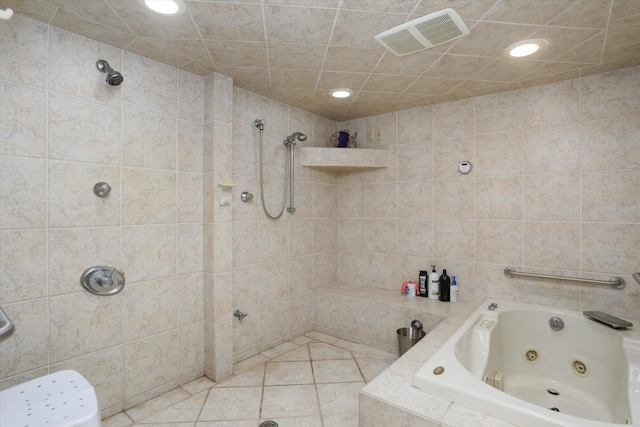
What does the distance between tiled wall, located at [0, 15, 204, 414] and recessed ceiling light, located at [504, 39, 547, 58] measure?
1813 millimetres

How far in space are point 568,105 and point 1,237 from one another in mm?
3180

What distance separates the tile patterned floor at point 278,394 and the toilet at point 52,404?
674 millimetres

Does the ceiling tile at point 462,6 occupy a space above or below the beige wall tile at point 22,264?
above

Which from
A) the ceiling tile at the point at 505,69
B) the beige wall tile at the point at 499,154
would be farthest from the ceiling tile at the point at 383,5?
the beige wall tile at the point at 499,154

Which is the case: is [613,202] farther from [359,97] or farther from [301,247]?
[301,247]

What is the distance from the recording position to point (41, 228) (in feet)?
4.80

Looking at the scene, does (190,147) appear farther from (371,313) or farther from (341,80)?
(371,313)

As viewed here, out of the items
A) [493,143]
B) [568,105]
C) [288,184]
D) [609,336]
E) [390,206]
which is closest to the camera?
[609,336]

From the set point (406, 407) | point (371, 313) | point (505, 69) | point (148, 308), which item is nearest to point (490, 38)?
point (505, 69)

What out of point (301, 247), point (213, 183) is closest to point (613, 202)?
point (301, 247)

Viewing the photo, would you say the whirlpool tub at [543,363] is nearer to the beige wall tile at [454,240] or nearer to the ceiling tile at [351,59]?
the beige wall tile at [454,240]

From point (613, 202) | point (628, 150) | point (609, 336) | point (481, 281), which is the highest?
point (628, 150)

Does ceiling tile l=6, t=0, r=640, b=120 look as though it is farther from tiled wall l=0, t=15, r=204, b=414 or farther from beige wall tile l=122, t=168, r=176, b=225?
beige wall tile l=122, t=168, r=176, b=225

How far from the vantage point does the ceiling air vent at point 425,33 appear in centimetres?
140
